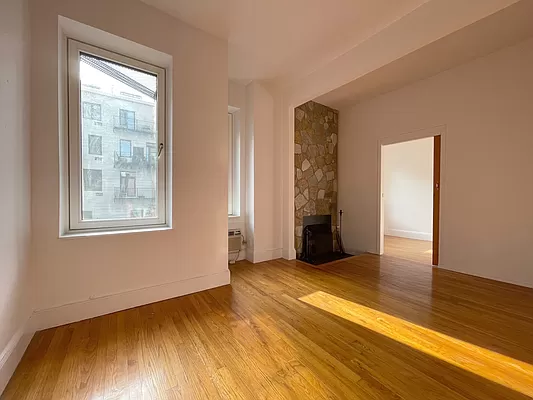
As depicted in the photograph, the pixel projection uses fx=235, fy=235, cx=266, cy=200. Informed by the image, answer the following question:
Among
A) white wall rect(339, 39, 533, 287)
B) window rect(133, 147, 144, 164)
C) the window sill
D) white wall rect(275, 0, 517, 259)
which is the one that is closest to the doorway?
white wall rect(339, 39, 533, 287)

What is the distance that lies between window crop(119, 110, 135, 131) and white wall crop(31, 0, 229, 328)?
36cm

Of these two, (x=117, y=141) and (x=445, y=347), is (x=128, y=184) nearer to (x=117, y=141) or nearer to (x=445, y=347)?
(x=117, y=141)

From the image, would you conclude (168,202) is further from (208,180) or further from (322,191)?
(322,191)

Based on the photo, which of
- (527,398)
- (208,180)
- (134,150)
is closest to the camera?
(527,398)

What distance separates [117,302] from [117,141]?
1.34 meters

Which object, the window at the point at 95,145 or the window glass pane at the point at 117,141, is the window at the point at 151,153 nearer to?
the window glass pane at the point at 117,141

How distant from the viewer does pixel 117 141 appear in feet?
6.64

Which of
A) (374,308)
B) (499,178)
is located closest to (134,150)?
(374,308)

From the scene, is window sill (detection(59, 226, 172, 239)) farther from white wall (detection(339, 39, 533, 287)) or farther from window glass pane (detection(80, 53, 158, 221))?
white wall (detection(339, 39, 533, 287))

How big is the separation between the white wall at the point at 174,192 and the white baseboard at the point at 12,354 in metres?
0.21

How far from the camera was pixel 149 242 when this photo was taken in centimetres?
203

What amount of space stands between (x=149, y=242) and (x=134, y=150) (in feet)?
2.73

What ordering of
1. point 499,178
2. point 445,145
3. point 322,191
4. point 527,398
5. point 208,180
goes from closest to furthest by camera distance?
point 527,398
point 208,180
point 499,178
point 445,145
point 322,191

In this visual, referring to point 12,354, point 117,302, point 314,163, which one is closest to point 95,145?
point 117,302
